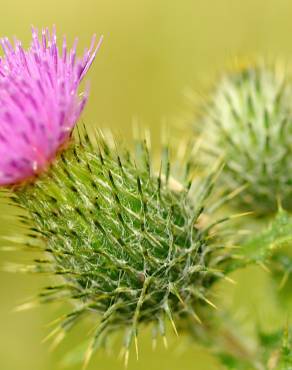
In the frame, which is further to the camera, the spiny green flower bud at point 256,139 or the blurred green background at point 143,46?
the blurred green background at point 143,46

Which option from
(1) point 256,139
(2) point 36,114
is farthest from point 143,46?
(2) point 36,114

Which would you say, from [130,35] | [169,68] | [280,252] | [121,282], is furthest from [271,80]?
[130,35]

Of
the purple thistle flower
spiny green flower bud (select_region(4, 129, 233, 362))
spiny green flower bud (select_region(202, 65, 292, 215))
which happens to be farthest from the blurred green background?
the purple thistle flower

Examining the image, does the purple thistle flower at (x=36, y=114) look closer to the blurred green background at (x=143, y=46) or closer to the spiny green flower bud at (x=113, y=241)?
the spiny green flower bud at (x=113, y=241)

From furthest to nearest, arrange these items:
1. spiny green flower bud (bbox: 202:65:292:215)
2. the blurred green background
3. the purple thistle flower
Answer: the blurred green background < spiny green flower bud (bbox: 202:65:292:215) < the purple thistle flower

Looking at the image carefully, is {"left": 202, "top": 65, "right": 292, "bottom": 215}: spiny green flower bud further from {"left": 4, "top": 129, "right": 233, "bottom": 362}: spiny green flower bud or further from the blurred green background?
the blurred green background

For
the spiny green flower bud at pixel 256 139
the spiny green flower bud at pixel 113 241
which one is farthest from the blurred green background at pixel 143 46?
the spiny green flower bud at pixel 113 241

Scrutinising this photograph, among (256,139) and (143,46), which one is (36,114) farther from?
(143,46)
